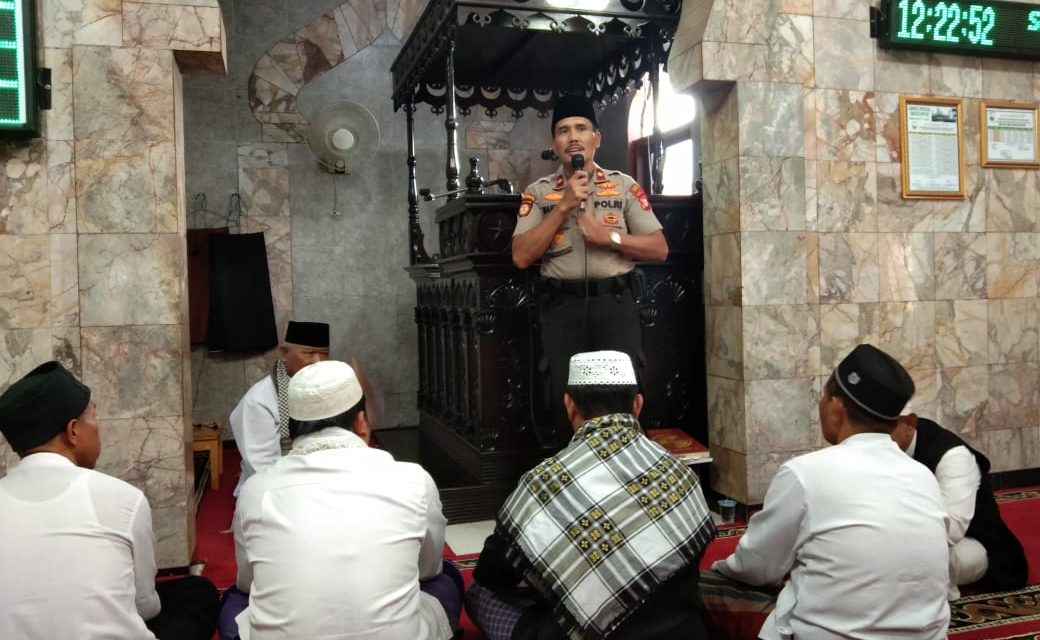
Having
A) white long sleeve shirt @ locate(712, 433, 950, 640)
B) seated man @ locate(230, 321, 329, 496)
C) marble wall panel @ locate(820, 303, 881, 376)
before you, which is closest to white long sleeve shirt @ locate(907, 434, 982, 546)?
white long sleeve shirt @ locate(712, 433, 950, 640)

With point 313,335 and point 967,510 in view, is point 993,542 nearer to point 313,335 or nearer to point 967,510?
point 967,510

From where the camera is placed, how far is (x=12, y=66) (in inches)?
131

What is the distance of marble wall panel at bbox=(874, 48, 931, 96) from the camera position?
15.0 feet

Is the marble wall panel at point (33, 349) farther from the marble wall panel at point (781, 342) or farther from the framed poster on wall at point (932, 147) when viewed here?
the framed poster on wall at point (932, 147)

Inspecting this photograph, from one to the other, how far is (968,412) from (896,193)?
1.29 meters

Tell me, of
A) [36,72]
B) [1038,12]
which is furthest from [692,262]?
[36,72]

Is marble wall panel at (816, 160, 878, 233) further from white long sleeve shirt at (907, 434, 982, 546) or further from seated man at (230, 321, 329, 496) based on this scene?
seated man at (230, 321, 329, 496)

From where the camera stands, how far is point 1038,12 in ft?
A: 15.7

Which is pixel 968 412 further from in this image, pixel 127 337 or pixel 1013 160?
pixel 127 337

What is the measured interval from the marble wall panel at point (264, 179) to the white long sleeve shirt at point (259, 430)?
2.94 metres

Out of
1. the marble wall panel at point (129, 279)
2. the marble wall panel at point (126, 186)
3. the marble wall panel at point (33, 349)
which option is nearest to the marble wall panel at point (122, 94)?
the marble wall panel at point (126, 186)

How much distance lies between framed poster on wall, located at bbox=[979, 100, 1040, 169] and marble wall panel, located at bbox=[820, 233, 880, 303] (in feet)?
3.07

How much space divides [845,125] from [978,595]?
2.43 metres

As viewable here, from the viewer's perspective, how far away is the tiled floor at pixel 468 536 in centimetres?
390
